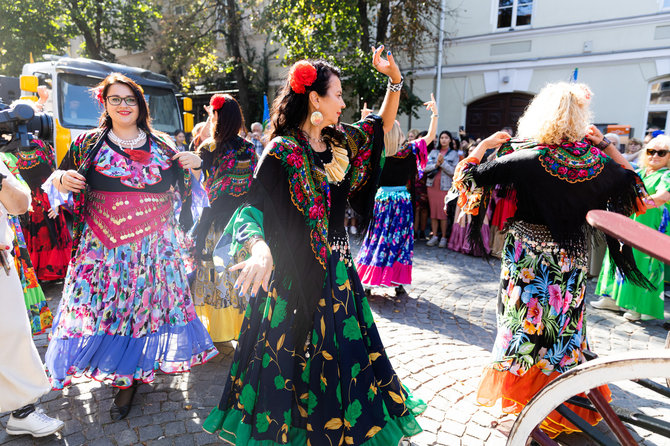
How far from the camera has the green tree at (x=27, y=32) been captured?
1716 cm

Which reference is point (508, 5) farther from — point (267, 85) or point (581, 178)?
point (581, 178)

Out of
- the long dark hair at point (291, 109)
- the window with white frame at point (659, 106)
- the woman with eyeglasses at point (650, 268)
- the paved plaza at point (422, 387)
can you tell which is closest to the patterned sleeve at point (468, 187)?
the long dark hair at point (291, 109)

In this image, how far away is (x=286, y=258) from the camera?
1999 millimetres

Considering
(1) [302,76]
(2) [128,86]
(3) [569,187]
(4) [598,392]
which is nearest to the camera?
(4) [598,392]

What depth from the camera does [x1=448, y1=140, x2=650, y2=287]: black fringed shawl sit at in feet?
8.00

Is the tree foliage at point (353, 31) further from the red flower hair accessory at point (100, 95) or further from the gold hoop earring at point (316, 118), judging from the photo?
the gold hoop earring at point (316, 118)

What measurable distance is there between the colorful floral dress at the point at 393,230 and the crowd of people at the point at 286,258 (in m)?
1.87

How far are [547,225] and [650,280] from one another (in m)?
2.94

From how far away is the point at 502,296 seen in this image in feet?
9.18

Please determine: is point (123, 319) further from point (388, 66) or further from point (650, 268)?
point (650, 268)

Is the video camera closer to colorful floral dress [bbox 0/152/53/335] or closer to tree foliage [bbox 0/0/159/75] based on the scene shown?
colorful floral dress [bbox 0/152/53/335]

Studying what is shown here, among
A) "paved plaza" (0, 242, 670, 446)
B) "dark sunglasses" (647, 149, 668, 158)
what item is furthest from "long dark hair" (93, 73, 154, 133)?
"dark sunglasses" (647, 149, 668, 158)

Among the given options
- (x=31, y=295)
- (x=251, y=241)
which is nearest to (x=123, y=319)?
(x=31, y=295)

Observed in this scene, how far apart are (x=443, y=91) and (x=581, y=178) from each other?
1185 cm
